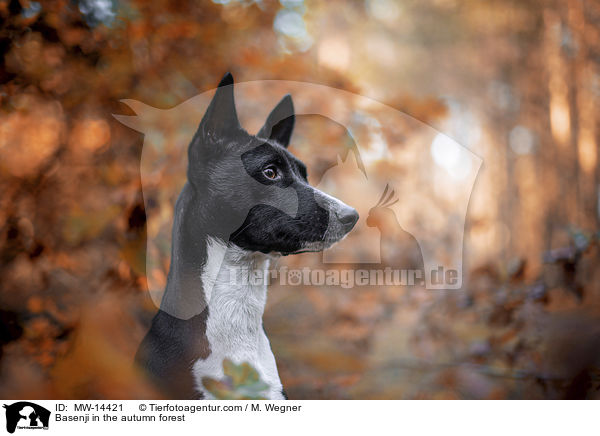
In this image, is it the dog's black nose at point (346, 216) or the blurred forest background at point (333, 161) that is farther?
the blurred forest background at point (333, 161)

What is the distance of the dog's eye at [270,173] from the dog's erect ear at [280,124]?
0.21 m

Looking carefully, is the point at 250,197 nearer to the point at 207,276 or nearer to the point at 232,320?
the point at 207,276

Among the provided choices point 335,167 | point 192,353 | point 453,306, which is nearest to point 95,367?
point 192,353

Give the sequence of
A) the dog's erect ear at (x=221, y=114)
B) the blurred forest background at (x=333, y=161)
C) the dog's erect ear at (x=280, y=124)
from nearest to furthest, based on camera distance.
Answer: the dog's erect ear at (x=221, y=114), the dog's erect ear at (x=280, y=124), the blurred forest background at (x=333, y=161)

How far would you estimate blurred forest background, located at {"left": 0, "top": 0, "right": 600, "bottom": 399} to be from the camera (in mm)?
2182

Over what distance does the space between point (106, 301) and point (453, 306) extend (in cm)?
202

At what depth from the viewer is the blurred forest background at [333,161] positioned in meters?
2.18

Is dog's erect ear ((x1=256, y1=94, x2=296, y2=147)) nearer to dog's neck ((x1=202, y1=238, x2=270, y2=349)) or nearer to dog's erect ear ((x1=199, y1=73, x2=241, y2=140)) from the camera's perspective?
dog's erect ear ((x1=199, y1=73, x2=241, y2=140))

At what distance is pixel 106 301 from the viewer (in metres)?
2.18

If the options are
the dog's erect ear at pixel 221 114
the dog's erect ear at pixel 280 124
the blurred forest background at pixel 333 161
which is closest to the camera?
the dog's erect ear at pixel 221 114
